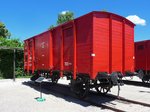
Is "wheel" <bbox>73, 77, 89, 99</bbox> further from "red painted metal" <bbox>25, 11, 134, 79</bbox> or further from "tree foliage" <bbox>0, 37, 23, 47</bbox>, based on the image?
"tree foliage" <bbox>0, 37, 23, 47</bbox>

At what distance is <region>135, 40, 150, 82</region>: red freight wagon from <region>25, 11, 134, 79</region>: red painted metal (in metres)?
5.51

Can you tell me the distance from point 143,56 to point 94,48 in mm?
8024

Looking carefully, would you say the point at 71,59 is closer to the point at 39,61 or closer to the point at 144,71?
the point at 39,61

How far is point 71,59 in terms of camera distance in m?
10.5

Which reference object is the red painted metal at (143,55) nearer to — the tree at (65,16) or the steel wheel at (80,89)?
the steel wheel at (80,89)

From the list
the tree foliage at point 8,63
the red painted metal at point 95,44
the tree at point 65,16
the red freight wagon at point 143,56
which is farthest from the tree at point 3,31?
the red painted metal at point 95,44

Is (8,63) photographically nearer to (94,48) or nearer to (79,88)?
(79,88)

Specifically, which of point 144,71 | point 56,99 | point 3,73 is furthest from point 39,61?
point 3,73

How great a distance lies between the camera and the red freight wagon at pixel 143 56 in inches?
617

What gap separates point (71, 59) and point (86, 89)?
1455 millimetres

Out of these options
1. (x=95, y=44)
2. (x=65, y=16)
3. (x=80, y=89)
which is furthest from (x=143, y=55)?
(x=65, y=16)

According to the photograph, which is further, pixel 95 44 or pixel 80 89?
pixel 80 89

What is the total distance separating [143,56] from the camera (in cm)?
1606

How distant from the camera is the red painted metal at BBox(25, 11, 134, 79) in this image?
29.9 feet
